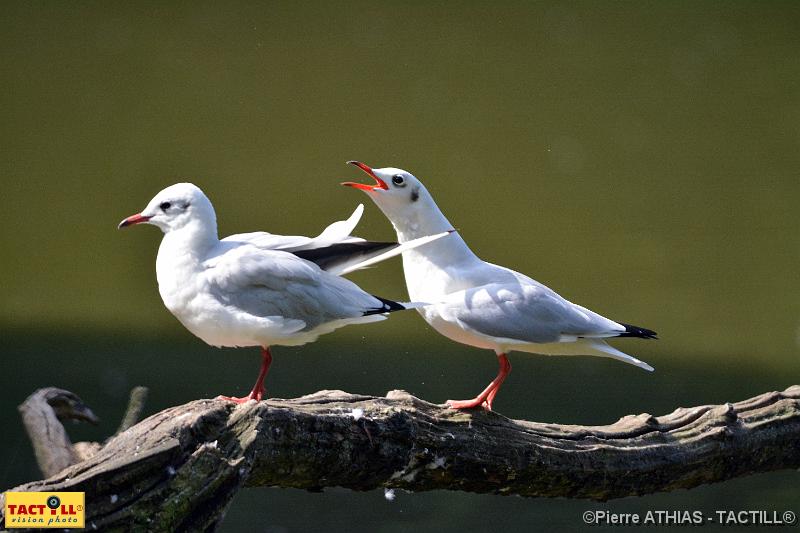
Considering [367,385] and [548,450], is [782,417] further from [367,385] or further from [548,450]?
[367,385]

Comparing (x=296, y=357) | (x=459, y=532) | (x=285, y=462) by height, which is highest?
(x=296, y=357)

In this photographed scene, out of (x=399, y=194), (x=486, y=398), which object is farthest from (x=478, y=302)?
(x=399, y=194)

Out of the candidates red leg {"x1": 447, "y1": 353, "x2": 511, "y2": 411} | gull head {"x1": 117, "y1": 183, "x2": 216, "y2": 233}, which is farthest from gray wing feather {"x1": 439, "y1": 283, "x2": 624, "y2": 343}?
gull head {"x1": 117, "y1": 183, "x2": 216, "y2": 233}

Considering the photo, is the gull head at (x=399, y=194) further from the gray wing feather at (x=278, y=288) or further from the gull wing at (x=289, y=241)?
the gray wing feather at (x=278, y=288)

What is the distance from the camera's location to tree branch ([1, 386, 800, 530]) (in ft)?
6.47

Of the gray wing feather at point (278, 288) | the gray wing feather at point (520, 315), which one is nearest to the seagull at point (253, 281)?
the gray wing feather at point (278, 288)

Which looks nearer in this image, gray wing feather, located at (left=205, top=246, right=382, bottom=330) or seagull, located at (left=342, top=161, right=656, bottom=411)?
gray wing feather, located at (left=205, top=246, right=382, bottom=330)

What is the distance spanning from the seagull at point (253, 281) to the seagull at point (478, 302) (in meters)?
0.19

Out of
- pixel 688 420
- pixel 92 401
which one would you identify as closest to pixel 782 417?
pixel 688 420

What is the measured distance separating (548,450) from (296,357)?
10.3 feet

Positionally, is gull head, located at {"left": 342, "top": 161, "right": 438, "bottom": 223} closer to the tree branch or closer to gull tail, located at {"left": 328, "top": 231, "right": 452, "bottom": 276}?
gull tail, located at {"left": 328, "top": 231, "right": 452, "bottom": 276}

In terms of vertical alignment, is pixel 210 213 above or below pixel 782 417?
above

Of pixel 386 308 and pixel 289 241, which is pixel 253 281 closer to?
pixel 289 241

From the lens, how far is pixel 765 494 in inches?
181
